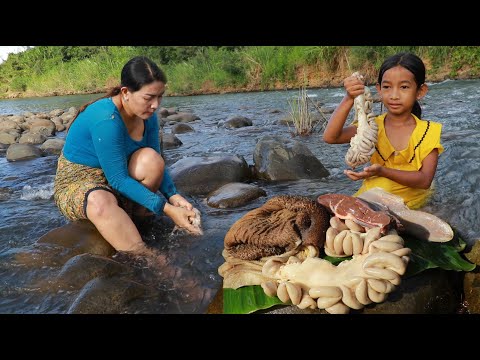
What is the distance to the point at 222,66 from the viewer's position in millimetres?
20312

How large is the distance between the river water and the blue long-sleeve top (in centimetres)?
42

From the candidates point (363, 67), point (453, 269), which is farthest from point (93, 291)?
point (363, 67)

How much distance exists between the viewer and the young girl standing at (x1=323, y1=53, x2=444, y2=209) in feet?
8.93

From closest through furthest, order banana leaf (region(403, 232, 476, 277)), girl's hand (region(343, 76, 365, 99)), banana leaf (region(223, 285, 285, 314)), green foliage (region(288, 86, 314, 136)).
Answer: banana leaf (region(223, 285, 285, 314)), banana leaf (region(403, 232, 476, 277)), girl's hand (region(343, 76, 365, 99)), green foliage (region(288, 86, 314, 136))

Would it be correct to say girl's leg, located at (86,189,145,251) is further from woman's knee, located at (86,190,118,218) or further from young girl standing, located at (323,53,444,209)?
young girl standing, located at (323,53,444,209)

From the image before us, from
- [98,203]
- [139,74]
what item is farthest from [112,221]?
[139,74]

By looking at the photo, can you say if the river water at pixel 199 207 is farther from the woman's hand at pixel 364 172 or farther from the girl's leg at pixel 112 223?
the woman's hand at pixel 364 172

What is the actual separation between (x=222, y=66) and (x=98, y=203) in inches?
714

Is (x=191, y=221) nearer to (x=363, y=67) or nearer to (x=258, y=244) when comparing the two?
(x=258, y=244)

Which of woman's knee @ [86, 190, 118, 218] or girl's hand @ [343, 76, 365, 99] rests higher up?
girl's hand @ [343, 76, 365, 99]

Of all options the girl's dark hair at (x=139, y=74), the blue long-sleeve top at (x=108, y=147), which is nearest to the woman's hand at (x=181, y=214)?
the blue long-sleeve top at (x=108, y=147)

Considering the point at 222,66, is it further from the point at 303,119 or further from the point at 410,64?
the point at 410,64

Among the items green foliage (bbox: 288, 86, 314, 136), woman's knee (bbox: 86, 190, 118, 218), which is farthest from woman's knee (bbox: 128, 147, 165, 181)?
green foliage (bbox: 288, 86, 314, 136)

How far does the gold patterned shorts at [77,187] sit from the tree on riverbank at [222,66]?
948 cm
